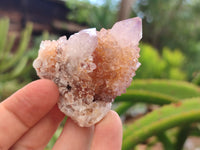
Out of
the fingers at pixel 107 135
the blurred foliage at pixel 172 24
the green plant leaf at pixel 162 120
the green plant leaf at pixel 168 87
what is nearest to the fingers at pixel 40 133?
the fingers at pixel 107 135

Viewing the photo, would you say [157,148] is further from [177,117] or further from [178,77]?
[177,117]

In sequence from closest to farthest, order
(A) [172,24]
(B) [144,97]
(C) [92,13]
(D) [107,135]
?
(D) [107,135] → (B) [144,97] → (C) [92,13] → (A) [172,24]

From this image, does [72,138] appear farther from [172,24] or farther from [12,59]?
[172,24]

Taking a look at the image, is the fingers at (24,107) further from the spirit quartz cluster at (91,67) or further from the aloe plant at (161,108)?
the aloe plant at (161,108)

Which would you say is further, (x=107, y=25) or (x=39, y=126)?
(x=107, y=25)

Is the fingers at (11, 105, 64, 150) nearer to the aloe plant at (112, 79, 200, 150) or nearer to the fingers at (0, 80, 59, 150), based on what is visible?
the fingers at (0, 80, 59, 150)

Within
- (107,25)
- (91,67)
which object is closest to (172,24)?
(107,25)
